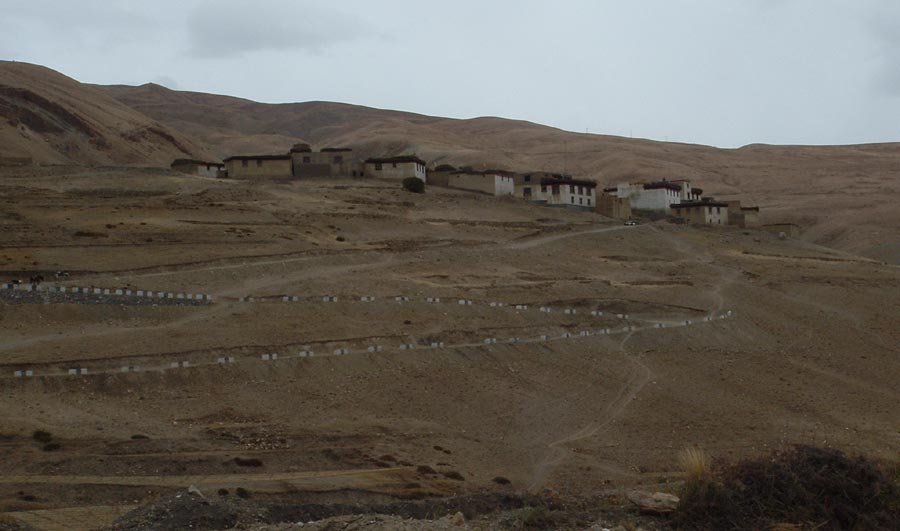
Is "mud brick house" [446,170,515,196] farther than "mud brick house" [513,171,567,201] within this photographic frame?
No

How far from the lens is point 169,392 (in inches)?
963

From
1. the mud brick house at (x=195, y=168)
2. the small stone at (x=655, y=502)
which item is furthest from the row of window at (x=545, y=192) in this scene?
the small stone at (x=655, y=502)

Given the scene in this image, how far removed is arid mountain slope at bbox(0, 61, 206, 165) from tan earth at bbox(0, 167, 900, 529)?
21771 millimetres

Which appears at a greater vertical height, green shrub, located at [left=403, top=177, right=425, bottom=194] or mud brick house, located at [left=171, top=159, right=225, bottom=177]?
mud brick house, located at [left=171, top=159, right=225, bottom=177]

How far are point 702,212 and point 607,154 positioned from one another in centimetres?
5704

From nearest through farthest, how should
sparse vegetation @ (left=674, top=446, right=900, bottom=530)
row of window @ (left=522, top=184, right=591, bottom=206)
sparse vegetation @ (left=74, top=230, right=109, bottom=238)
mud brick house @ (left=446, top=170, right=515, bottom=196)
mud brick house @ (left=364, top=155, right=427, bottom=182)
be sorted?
sparse vegetation @ (left=674, top=446, right=900, bottom=530), sparse vegetation @ (left=74, top=230, right=109, bottom=238), mud brick house @ (left=364, top=155, right=427, bottom=182), mud brick house @ (left=446, top=170, right=515, bottom=196), row of window @ (left=522, top=184, right=591, bottom=206)

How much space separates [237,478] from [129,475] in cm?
183

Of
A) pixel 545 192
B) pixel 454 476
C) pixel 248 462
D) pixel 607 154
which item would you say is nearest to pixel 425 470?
pixel 454 476

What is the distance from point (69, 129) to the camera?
77.9m

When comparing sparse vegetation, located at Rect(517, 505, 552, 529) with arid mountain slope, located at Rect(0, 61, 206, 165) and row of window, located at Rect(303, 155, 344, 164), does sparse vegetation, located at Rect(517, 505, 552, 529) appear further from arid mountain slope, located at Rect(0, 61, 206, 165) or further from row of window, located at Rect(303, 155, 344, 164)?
arid mountain slope, located at Rect(0, 61, 206, 165)

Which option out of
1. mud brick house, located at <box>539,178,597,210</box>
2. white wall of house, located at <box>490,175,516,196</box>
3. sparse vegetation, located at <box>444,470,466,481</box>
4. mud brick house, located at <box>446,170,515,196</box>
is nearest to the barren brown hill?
mud brick house, located at <box>539,178,597,210</box>

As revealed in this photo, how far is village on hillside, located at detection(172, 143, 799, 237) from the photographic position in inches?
2470

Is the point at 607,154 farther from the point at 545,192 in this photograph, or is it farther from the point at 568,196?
the point at 545,192

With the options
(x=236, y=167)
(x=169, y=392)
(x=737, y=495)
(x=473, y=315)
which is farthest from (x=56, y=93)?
(x=737, y=495)
